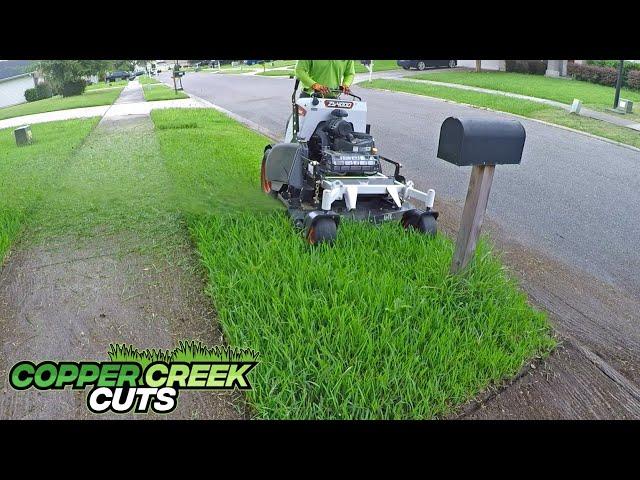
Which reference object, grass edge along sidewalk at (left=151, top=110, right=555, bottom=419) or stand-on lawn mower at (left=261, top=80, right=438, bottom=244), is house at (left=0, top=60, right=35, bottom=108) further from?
stand-on lawn mower at (left=261, top=80, right=438, bottom=244)

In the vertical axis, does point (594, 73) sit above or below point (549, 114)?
above

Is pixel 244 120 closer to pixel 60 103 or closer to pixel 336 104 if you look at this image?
pixel 336 104

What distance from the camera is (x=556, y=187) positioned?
5980 millimetres

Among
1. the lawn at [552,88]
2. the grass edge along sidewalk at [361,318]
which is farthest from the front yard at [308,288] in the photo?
the lawn at [552,88]

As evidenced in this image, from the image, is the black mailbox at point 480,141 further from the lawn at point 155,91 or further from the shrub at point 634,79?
the shrub at point 634,79

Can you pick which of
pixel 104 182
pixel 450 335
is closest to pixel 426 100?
pixel 104 182

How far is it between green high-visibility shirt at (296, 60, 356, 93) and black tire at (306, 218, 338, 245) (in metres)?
1.57

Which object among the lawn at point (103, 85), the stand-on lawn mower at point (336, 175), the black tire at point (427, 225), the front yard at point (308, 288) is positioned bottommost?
the front yard at point (308, 288)

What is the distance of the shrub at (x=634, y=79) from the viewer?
5.43m

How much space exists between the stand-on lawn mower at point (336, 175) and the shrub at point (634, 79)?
3.48 metres

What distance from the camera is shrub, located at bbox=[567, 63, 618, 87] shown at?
4408 millimetres

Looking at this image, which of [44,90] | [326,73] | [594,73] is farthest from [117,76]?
[594,73]

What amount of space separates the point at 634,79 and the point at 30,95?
20.1ft

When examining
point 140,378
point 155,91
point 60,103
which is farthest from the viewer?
point 155,91
